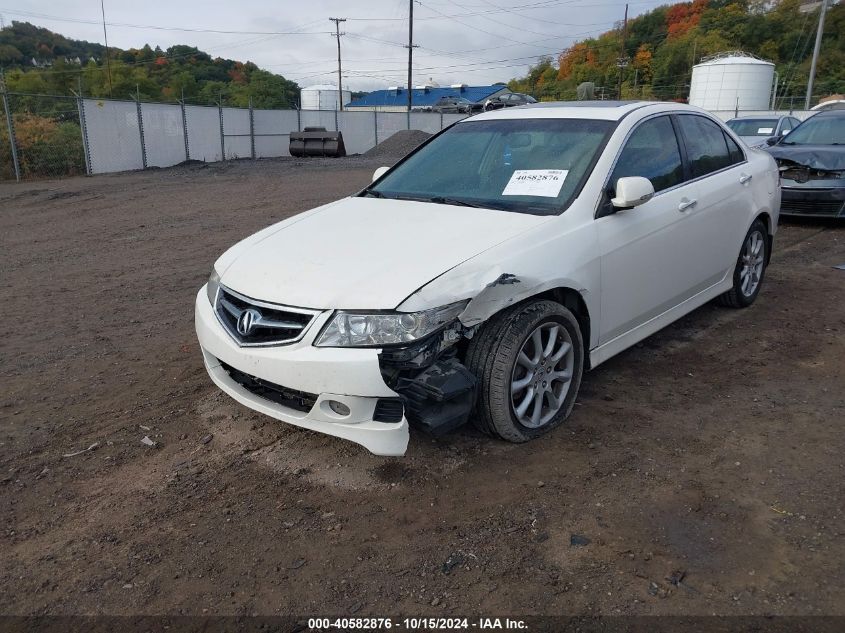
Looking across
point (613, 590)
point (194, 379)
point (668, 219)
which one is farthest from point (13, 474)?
point (668, 219)

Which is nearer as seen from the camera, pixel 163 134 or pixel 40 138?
pixel 40 138

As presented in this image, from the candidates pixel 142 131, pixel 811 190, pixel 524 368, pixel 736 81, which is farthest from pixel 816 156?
pixel 736 81

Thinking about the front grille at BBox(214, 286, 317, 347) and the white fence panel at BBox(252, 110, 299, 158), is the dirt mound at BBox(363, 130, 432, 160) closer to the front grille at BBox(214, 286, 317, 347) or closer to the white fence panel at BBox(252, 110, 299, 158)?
the white fence panel at BBox(252, 110, 299, 158)

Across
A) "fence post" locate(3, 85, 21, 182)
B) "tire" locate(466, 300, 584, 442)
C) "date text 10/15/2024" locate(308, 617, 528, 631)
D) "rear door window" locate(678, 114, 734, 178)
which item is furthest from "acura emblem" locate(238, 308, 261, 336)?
"fence post" locate(3, 85, 21, 182)

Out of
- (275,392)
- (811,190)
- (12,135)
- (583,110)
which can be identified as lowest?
(275,392)

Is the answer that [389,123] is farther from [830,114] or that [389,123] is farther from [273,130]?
[830,114]

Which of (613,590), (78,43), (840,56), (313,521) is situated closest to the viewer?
(613,590)

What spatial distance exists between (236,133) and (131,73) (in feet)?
67.0

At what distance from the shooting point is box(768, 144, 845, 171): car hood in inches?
354

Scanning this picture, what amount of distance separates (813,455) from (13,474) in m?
3.97

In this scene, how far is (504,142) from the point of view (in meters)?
4.38

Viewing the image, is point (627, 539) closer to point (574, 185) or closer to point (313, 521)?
point (313, 521)

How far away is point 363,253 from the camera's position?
338 cm

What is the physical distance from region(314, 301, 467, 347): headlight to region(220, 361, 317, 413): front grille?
0.31 metres
